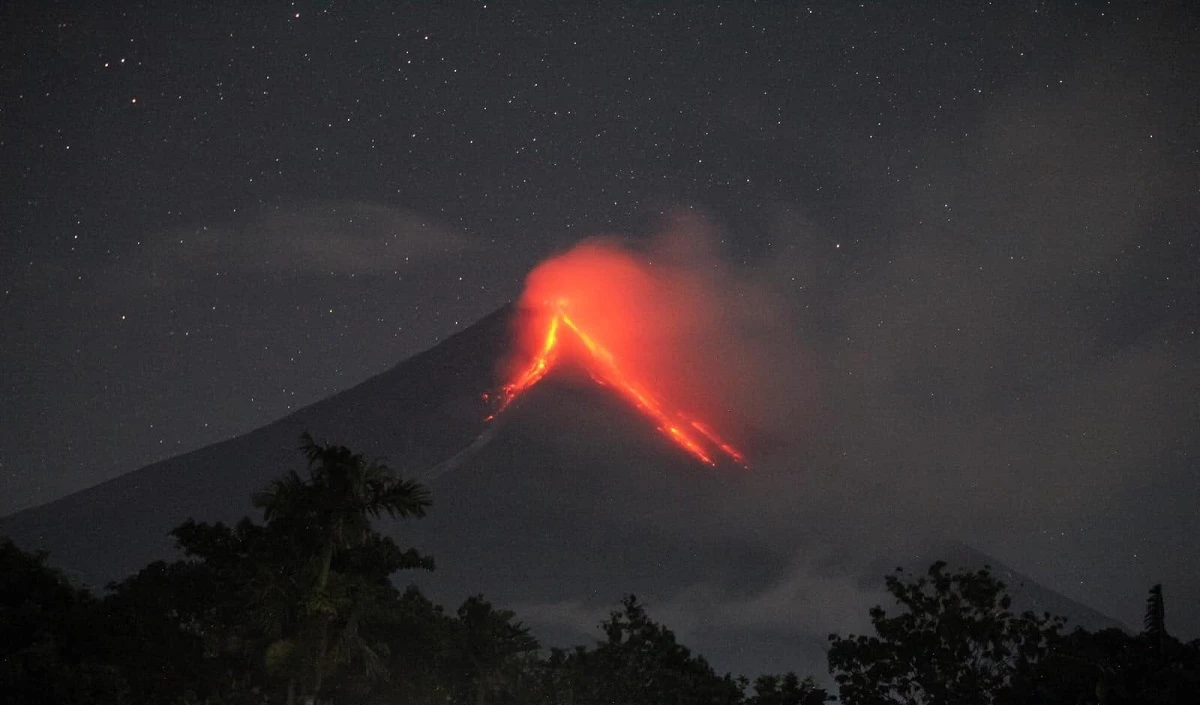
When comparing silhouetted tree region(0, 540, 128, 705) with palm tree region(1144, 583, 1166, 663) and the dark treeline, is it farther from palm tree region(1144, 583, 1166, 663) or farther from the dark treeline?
palm tree region(1144, 583, 1166, 663)

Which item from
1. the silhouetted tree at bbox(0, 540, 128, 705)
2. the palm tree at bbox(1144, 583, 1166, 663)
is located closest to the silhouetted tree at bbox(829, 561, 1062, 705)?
the palm tree at bbox(1144, 583, 1166, 663)

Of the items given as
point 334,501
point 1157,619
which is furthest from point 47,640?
point 1157,619

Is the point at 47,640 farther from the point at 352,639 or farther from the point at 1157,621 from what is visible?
the point at 1157,621

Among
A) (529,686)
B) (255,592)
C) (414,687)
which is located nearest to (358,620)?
(255,592)

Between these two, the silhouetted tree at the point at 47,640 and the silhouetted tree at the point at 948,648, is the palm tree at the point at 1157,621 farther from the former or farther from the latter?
the silhouetted tree at the point at 47,640

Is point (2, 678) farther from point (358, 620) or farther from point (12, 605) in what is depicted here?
point (358, 620)
